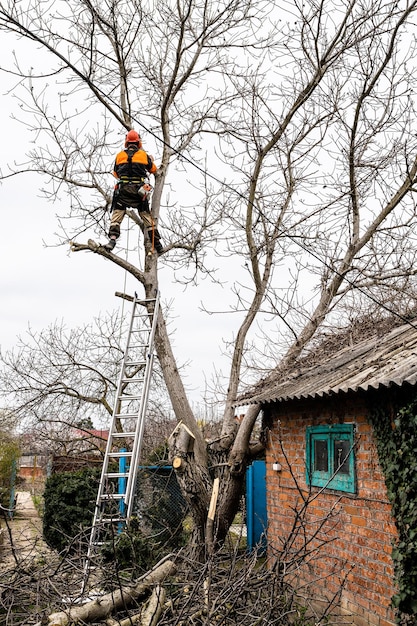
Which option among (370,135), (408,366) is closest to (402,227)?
(370,135)

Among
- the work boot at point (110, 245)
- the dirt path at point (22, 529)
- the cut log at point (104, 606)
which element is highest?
the work boot at point (110, 245)

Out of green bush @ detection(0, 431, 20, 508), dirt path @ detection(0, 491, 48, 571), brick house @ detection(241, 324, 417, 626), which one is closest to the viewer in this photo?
brick house @ detection(241, 324, 417, 626)

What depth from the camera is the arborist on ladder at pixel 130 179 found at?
9.72 metres

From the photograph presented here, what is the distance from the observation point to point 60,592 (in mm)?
4930

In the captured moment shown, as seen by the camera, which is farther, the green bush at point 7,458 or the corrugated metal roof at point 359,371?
the green bush at point 7,458

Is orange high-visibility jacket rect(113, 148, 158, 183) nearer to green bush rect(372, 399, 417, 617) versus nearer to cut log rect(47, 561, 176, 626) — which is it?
green bush rect(372, 399, 417, 617)

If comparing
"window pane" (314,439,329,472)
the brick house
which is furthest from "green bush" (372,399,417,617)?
"window pane" (314,439,329,472)

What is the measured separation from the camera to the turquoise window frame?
6.86 m

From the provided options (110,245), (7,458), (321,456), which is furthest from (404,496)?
(7,458)

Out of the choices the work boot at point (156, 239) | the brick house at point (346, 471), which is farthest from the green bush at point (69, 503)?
the brick house at point (346, 471)

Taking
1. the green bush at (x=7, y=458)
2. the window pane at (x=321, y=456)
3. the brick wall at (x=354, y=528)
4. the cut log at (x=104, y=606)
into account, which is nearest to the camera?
the cut log at (x=104, y=606)

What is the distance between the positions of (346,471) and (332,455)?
357 mm

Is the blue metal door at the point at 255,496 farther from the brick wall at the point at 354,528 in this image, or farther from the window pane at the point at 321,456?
the window pane at the point at 321,456

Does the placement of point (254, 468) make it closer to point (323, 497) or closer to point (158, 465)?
point (158, 465)
